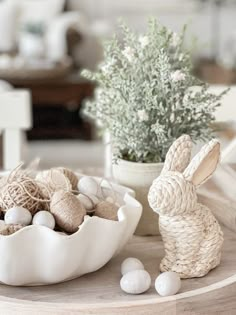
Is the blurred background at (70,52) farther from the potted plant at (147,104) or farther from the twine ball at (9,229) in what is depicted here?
the twine ball at (9,229)

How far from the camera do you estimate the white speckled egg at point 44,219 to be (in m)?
1.21

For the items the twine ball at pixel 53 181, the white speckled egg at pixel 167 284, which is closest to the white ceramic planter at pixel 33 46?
the twine ball at pixel 53 181

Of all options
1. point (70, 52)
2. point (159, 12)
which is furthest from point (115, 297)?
point (159, 12)

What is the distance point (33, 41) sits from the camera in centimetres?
536

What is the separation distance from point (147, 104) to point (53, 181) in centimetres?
23

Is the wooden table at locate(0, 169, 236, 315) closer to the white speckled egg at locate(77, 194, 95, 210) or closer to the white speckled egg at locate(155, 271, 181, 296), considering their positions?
the white speckled egg at locate(155, 271, 181, 296)

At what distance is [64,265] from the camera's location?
1.20 meters

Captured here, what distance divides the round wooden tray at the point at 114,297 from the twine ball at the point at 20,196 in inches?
5.2

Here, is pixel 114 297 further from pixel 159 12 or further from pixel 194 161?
pixel 159 12

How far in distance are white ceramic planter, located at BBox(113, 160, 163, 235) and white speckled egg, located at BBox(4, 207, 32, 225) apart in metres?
0.29

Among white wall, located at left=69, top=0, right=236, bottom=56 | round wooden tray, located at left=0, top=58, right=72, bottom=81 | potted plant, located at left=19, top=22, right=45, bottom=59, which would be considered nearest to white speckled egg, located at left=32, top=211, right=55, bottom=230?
round wooden tray, located at left=0, top=58, right=72, bottom=81

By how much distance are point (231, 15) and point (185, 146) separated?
206 inches

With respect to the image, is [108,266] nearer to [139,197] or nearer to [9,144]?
[139,197]

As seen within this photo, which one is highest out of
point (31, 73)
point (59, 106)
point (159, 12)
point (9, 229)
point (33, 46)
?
point (9, 229)
